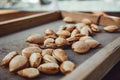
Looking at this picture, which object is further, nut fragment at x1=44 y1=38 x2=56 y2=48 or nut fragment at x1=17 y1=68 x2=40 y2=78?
nut fragment at x1=44 y1=38 x2=56 y2=48

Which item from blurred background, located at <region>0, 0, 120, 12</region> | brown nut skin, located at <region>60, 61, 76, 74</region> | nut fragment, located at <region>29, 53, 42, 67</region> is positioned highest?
nut fragment, located at <region>29, 53, 42, 67</region>

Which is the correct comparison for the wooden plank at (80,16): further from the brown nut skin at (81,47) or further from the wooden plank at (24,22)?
the brown nut skin at (81,47)

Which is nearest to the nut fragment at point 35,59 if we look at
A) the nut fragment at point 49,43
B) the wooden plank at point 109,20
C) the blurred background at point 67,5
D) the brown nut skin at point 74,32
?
the nut fragment at point 49,43

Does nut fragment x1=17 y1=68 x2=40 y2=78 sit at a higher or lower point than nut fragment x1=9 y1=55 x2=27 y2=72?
lower

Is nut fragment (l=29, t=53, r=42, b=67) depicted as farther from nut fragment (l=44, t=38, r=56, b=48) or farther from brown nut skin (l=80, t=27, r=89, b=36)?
brown nut skin (l=80, t=27, r=89, b=36)

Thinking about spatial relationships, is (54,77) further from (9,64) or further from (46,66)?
(9,64)

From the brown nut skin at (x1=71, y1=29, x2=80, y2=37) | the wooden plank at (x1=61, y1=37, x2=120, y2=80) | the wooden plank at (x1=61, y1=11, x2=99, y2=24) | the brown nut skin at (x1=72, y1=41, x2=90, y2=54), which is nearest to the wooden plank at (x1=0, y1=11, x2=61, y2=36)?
the wooden plank at (x1=61, y1=11, x2=99, y2=24)

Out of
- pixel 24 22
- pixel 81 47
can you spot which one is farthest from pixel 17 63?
pixel 24 22
